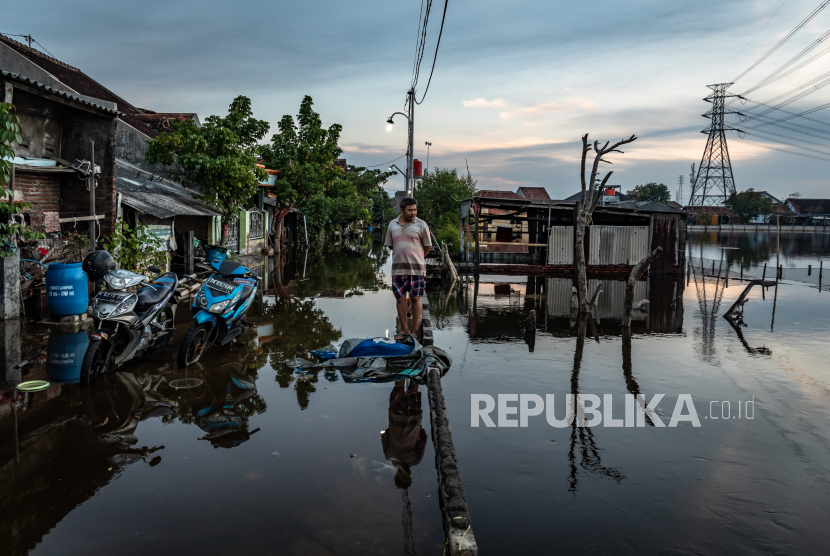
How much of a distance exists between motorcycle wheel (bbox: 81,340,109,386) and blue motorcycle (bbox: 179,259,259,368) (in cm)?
77

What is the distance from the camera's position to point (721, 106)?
75062 mm

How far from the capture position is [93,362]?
549cm

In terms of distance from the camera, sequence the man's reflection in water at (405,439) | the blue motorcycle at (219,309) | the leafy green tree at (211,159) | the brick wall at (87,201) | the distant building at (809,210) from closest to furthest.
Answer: the man's reflection in water at (405,439) < the blue motorcycle at (219,309) < the brick wall at (87,201) < the leafy green tree at (211,159) < the distant building at (809,210)

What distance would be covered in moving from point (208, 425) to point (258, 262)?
15133 millimetres

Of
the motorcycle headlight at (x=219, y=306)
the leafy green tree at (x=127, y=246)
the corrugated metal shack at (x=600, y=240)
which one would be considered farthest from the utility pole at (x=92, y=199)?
the corrugated metal shack at (x=600, y=240)

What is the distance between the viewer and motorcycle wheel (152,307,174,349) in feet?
22.6

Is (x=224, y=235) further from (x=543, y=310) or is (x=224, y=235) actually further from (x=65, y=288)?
(x=543, y=310)

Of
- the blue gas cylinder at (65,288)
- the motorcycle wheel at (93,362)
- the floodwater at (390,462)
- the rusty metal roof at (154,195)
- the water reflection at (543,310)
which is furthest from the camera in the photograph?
the rusty metal roof at (154,195)

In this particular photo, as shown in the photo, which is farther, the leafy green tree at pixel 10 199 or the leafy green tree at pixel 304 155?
the leafy green tree at pixel 304 155

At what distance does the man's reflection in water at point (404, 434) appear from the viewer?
3.97m

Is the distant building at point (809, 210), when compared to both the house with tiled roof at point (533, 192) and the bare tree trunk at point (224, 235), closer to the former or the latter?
the house with tiled roof at point (533, 192)

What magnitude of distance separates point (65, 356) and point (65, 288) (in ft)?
6.60

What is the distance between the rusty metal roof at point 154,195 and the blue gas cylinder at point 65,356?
4.99 metres

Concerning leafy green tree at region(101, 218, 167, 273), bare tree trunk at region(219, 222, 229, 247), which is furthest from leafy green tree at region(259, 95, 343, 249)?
leafy green tree at region(101, 218, 167, 273)
